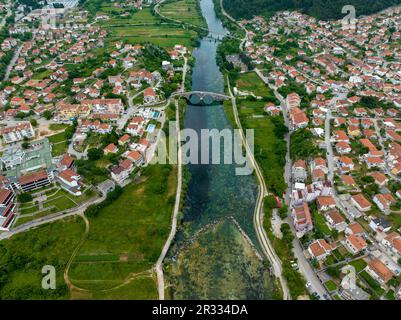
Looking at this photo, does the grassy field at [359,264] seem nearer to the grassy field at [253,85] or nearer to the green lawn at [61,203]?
the green lawn at [61,203]

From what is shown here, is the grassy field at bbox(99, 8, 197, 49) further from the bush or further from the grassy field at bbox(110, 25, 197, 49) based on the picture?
the bush

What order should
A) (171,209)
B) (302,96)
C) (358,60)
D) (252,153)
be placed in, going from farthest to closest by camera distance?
1. (358,60)
2. (302,96)
3. (252,153)
4. (171,209)

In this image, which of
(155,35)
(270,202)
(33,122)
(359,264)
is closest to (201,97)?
(33,122)

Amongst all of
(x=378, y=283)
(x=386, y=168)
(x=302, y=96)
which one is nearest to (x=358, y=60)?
(x=302, y=96)

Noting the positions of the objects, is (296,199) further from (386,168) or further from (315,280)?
(386,168)

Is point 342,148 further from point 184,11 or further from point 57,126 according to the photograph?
point 184,11

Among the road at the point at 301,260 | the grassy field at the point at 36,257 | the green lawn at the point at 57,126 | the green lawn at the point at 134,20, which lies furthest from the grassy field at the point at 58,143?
the green lawn at the point at 134,20
